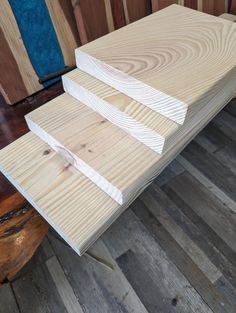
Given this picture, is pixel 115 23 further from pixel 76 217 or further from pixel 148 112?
pixel 76 217

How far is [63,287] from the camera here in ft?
2.80

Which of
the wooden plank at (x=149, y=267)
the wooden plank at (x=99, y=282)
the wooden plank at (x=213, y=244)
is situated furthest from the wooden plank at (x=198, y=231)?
the wooden plank at (x=99, y=282)

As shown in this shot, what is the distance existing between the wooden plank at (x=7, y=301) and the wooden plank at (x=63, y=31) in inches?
30.7

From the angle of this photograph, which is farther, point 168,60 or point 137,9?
point 137,9

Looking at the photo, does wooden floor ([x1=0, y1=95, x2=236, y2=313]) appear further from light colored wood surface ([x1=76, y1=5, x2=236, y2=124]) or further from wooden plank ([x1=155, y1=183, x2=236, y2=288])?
light colored wood surface ([x1=76, y1=5, x2=236, y2=124])

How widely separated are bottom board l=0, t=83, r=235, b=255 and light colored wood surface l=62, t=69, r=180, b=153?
0.07 m

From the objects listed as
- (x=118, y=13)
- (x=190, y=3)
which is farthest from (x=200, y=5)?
(x=118, y=13)

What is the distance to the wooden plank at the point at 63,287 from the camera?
0.81m

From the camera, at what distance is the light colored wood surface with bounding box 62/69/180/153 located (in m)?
0.54

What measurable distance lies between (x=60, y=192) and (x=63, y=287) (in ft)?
1.57

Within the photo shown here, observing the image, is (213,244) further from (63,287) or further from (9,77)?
(9,77)

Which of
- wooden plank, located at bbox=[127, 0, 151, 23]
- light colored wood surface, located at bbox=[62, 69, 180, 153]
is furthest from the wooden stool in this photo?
wooden plank, located at bbox=[127, 0, 151, 23]

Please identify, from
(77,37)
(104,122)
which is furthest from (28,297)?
(77,37)

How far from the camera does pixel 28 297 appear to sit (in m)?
0.84
